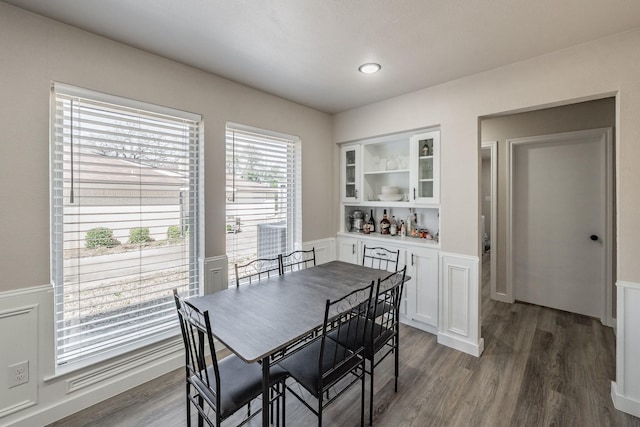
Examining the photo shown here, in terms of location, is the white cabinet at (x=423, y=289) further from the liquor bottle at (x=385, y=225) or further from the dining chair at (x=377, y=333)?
the dining chair at (x=377, y=333)

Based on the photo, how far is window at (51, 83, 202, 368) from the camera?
191cm

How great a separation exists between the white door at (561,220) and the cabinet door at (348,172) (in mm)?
2121

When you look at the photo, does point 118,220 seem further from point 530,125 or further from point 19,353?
point 530,125

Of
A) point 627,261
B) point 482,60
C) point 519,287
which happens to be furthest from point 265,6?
point 519,287

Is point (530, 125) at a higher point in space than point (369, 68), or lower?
lower

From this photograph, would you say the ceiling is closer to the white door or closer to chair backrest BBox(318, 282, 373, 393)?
chair backrest BBox(318, 282, 373, 393)

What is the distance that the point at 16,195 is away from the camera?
1.69 metres

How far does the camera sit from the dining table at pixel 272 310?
52.9 inches

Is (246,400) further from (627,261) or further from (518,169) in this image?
(518,169)

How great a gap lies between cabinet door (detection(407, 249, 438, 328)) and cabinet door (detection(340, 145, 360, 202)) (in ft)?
3.72

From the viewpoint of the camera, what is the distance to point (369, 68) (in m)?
2.44

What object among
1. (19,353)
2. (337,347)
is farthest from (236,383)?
(19,353)

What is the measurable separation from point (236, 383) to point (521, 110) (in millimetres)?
2961

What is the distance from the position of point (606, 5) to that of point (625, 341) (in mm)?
2165
